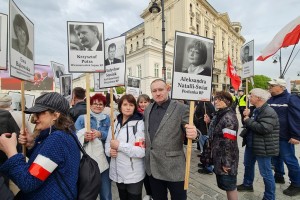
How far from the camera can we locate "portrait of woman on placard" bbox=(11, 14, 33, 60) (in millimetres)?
2425

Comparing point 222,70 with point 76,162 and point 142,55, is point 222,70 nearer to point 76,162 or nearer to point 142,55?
point 142,55

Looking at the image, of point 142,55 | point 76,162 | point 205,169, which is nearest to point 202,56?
point 76,162

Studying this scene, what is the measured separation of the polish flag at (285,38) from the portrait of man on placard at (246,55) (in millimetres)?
365

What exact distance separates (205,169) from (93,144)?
10.3ft

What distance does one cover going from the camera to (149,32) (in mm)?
53438

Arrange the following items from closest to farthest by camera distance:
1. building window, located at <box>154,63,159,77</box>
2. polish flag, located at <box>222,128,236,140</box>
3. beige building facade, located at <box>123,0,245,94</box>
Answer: polish flag, located at <box>222,128,236,140</box>
beige building facade, located at <box>123,0,245,94</box>
building window, located at <box>154,63,159,77</box>

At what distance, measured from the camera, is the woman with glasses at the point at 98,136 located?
305cm

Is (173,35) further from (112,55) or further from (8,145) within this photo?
(8,145)

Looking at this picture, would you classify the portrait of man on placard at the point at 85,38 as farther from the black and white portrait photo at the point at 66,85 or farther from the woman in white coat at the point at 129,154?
the black and white portrait photo at the point at 66,85

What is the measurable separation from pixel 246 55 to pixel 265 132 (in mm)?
2487

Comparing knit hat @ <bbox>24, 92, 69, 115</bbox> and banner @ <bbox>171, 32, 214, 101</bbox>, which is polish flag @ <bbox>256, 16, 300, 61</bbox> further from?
knit hat @ <bbox>24, 92, 69, 115</bbox>

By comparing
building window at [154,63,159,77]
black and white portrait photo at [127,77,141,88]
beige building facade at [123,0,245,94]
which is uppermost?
beige building facade at [123,0,245,94]

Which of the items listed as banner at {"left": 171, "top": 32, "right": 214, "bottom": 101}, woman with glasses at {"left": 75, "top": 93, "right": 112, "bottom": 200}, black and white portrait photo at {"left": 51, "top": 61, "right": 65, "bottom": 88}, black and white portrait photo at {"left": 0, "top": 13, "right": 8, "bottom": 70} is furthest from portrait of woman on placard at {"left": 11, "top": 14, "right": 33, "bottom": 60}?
black and white portrait photo at {"left": 51, "top": 61, "right": 65, "bottom": 88}

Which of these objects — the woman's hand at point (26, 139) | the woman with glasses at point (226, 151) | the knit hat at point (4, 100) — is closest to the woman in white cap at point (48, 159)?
the woman's hand at point (26, 139)
